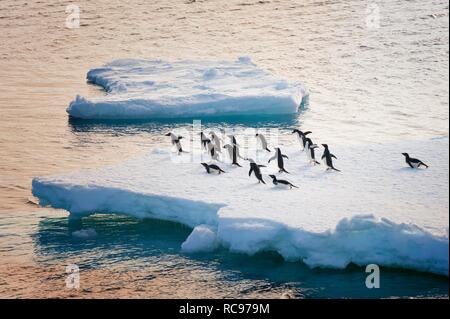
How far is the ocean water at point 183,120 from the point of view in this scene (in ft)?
48.1

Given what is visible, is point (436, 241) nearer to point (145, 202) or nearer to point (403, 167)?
point (403, 167)

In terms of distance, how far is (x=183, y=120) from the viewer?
25109 mm

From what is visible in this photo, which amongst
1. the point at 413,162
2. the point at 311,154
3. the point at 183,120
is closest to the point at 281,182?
the point at 311,154

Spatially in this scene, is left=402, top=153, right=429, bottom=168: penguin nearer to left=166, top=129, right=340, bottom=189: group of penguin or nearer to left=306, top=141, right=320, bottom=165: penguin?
left=166, top=129, right=340, bottom=189: group of penguin

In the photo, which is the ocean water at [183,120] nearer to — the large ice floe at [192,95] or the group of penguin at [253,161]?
the large ice floe at [192,95]

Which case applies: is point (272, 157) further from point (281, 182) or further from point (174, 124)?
point (174, 124)

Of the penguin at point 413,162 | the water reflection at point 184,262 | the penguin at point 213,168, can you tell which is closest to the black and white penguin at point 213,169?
the penguin at point 213,168

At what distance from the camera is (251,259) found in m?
15.3

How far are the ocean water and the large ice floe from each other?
374 millimetres

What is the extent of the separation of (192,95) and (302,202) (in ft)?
33.7

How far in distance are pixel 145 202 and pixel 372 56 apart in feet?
54.8

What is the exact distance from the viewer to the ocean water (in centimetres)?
1466
